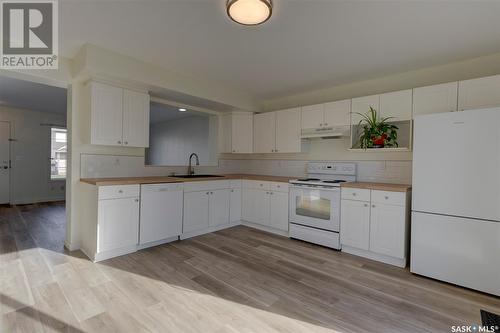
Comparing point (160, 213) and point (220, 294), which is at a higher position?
point (160, 213)

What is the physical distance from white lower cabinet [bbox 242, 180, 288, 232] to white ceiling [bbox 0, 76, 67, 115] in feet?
13.0

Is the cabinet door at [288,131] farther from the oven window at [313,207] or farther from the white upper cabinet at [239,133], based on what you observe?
the oven window at [313,207]

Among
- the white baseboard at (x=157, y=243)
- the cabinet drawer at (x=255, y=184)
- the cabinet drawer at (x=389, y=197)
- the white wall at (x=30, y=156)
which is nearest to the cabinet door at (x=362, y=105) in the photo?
the cabinet drawer at (x=389, y=197)

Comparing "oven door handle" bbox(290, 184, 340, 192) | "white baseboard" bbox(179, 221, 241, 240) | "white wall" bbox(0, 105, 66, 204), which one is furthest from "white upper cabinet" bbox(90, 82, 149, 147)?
"white wall" bbox(0, 105, 66, 204)

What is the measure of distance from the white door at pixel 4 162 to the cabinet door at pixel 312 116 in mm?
7065

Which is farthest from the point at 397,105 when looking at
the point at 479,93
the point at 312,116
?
the point at 312,116

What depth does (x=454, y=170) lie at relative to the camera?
2.39 meters

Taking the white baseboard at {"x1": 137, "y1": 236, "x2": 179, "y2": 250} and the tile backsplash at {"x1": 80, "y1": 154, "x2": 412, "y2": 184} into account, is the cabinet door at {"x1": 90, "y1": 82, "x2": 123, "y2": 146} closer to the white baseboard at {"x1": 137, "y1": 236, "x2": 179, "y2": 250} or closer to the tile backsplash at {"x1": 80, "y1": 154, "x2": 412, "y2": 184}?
the tile backsplash at {"x1": 80, "y1": 154, "x2": 412, "y2": 184}

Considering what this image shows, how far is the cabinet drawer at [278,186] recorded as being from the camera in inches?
153

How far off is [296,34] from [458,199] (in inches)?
90.6

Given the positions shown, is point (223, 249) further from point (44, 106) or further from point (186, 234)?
point (44, 106)

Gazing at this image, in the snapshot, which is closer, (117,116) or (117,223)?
(117,223)

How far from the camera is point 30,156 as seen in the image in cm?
625

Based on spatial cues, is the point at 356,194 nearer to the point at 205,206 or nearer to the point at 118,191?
the point at 205,206
